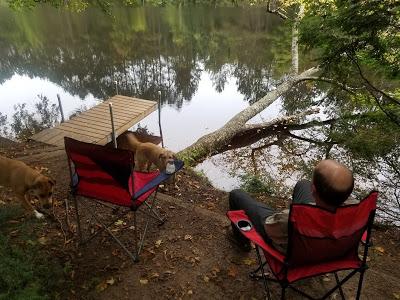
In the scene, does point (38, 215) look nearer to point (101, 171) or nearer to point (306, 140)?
point (101, 171)

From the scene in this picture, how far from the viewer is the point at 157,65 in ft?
71.1

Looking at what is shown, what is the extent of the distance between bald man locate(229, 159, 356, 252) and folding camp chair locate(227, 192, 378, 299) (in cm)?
10

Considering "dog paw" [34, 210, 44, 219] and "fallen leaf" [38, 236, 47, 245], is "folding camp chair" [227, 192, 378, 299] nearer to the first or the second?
"fallen leaf" [38, 236, 47, 245]

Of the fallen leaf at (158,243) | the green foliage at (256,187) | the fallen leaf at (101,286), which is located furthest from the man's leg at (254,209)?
the green foliage at (256,187)

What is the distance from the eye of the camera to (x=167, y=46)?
86.8 feet

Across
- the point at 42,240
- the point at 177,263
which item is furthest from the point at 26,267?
the point at 177,263

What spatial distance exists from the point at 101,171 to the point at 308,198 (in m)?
2.27

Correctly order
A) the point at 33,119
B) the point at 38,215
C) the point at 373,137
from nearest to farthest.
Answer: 1. the point at 38,215
2. the point at 373,137
3. the point at 33,119

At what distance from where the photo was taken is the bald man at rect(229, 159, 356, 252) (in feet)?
8.80

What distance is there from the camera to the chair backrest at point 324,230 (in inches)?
107

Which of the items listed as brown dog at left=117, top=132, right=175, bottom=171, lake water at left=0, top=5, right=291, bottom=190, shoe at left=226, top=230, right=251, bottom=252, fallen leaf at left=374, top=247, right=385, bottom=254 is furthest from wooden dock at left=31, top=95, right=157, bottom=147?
fallen leaf at left=374, top=247, right=385, bottom=254

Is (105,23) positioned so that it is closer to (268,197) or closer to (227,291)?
(268,197)

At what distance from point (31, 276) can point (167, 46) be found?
2469cm

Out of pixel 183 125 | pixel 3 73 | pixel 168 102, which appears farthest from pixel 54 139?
pixel 3 73
